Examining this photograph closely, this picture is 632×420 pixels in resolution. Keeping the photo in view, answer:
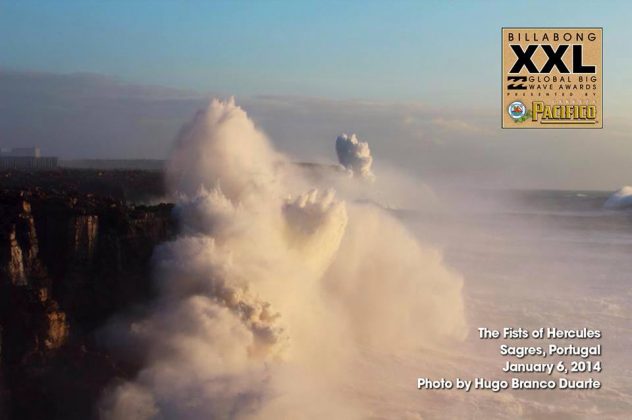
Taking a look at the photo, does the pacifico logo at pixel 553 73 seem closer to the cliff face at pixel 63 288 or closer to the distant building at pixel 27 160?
the cliff face at pixel 63 288

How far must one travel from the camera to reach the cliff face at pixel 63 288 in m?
13.8

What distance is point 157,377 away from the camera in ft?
48.2

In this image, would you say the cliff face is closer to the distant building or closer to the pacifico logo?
the pacifico logo

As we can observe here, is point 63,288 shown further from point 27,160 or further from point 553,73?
point 27,160

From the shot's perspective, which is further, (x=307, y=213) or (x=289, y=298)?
(x=307, y=213)

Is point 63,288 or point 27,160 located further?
point 27,160

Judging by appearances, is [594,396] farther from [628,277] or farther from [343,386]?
[628,277]

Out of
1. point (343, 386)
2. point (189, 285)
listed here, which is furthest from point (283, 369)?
point (189, 285)

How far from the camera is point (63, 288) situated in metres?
16.0

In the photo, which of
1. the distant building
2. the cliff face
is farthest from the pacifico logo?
the distant building

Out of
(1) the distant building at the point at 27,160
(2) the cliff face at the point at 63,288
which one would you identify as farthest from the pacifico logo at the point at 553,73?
(1) the distant building at the point at 27,160

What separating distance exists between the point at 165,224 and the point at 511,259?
2260 cm

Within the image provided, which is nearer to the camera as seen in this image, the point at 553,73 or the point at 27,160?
the point at 553,73

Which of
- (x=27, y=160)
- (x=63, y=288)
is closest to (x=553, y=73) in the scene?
(x=63, y=288)
